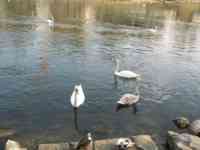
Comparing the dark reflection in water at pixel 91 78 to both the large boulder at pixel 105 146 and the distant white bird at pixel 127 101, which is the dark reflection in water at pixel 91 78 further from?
the large boulder at pixel 105 146

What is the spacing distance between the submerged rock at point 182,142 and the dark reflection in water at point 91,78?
1.53m

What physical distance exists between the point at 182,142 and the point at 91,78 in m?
11.4

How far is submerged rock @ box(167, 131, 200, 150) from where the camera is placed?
13336 mm

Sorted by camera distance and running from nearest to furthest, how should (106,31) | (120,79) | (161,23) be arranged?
1. (120,79)
2. (106,31)
3. (161,23)

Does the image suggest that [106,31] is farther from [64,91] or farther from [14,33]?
[64,91]

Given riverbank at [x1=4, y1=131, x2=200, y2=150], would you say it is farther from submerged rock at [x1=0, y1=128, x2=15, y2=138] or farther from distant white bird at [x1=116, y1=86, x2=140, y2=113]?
distant white bird at [x1=116, y1=86, x2=140, y2=113]

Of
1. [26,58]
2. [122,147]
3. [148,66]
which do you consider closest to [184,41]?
[148,66]

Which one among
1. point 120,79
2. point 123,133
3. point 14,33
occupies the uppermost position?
point 14,33

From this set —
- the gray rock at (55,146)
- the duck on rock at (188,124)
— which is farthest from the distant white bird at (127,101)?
the gray rock at (55,146)

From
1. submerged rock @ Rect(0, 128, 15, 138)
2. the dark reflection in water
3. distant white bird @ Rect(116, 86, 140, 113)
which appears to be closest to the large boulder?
the dark reflection in water

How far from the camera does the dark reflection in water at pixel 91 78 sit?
1655 centimetres

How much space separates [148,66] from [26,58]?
41.2ft

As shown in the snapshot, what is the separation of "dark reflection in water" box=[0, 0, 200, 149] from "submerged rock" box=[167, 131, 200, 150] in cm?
153

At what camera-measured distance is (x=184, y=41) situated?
4088 cm
